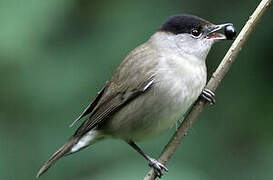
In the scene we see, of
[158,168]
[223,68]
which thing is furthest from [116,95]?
[223,68]

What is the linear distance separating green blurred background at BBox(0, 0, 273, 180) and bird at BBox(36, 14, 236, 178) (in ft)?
0.81

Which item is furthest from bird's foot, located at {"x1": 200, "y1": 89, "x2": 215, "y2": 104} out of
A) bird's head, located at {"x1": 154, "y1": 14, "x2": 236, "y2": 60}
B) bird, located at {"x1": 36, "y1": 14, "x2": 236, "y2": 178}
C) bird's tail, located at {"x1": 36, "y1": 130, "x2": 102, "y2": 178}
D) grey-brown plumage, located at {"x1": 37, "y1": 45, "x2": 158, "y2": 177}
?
bird's tail, located at {"x1": 36, "y1": 130, "x2": 102, "y2": 178}

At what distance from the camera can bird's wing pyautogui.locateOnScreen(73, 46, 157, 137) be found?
16.1ft

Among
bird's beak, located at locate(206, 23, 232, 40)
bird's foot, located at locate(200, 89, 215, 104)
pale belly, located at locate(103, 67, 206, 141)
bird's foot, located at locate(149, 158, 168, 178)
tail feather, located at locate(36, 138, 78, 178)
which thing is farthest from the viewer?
tail feather, located at locate(36, 138, 78, 178)

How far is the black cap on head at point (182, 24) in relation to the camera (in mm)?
4891

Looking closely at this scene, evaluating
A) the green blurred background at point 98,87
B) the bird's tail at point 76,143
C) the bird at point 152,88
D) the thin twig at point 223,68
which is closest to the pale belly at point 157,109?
the bird at point 152,88

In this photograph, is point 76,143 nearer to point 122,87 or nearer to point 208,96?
point 122,87

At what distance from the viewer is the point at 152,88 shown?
480cm

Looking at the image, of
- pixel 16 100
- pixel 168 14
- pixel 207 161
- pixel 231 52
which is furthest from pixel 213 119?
pixel 16 100

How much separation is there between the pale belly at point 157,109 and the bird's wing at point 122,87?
7cm

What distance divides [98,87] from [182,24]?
923mm

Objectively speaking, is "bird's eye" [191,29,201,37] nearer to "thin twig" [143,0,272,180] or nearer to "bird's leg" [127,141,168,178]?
"thin twig" [143,0,272,180]

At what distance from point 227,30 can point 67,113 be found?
1.57m

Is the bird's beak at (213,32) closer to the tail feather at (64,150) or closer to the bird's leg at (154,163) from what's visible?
the bird's leg at (154,163)
